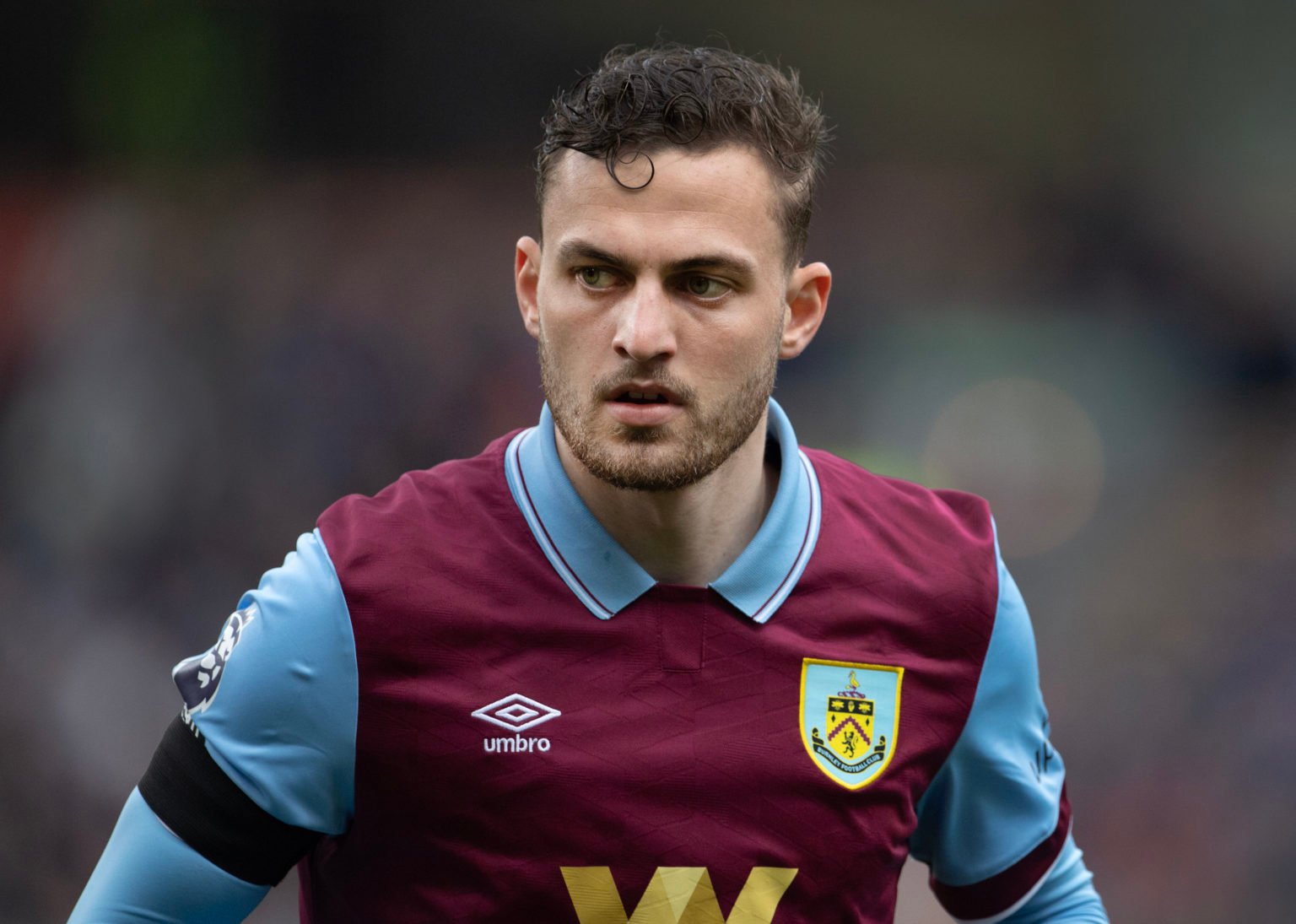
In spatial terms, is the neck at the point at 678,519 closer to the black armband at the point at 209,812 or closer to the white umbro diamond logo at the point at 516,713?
the white umbro diamond logo at the point at 516,713

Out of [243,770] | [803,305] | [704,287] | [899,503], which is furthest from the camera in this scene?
[899,503]

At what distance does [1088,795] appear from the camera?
5.39 m

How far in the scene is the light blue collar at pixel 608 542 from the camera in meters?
1.90

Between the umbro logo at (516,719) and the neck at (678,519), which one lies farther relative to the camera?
the neck at (678,519)

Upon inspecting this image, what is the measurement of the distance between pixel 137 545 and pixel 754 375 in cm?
399

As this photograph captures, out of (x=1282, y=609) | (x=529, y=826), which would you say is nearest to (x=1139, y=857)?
(x=1282, y=609)

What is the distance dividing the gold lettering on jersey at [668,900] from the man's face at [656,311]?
0.47 meters

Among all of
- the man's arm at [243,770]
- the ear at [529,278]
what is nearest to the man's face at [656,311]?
the ear at [529,278]

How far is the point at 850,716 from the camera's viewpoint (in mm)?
1964

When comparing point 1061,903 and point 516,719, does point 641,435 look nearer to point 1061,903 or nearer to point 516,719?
point 516,719

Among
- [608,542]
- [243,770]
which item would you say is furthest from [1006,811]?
[243,770]

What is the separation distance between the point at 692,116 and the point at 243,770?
96 centimetres

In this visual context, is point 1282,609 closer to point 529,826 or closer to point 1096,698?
point 1096,698

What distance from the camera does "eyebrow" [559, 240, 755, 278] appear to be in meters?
1.81
